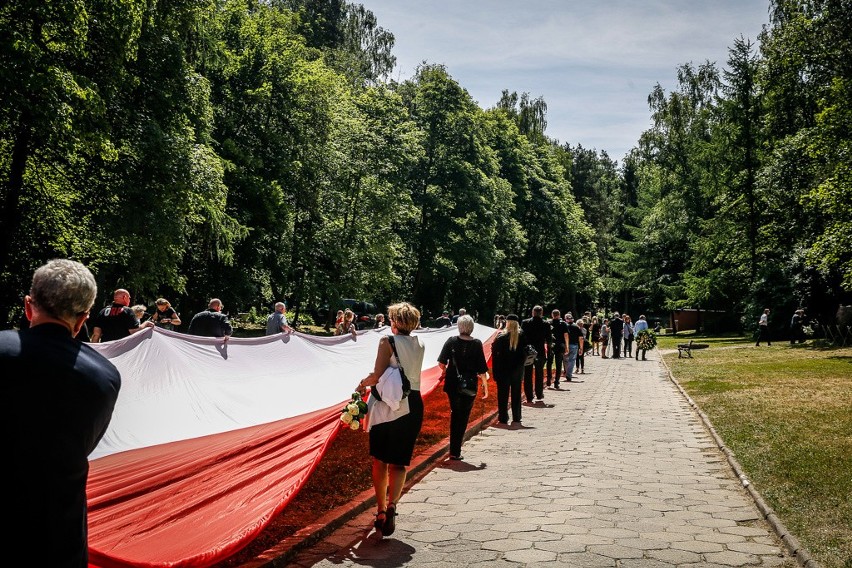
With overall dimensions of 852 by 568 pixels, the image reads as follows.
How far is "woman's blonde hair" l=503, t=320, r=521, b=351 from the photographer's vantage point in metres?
13.8

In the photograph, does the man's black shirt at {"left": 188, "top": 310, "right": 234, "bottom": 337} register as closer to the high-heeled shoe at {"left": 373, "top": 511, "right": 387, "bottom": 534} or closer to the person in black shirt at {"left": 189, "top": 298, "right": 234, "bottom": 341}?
the person in black shirt at {"left": 189, "top": 298, "right": 234, "bottom": 341}

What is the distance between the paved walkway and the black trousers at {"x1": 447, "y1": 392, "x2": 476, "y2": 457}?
0.32m

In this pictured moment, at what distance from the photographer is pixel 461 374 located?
36.2ft

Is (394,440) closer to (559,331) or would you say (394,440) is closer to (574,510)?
(574,510)

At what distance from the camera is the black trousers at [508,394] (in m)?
14.3

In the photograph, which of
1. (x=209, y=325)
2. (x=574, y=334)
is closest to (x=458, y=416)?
(x=209, y=325)

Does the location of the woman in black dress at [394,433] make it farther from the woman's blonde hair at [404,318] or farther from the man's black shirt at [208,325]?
the man's black shirt at [208,325]

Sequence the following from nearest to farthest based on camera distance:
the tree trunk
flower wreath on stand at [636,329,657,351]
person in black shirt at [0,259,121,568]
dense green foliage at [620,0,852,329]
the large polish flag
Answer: person in black shirt at [0,259,121,568] < the large polish flag < the tree trunk < dense green foliage at [620,0,852,329] < flower wreath on stand at [636,329,657,351]

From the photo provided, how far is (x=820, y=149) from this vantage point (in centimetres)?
3241

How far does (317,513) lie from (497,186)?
4554cm

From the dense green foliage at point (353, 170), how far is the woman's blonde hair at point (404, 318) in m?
13.8

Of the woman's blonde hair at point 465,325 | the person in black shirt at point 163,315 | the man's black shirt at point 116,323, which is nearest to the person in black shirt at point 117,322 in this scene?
the man's black shirt at point 116,323

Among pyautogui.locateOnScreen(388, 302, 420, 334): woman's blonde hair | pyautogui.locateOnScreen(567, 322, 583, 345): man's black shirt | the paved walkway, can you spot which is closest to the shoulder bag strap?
pyautogui.locateOnScreen(388, 302, 420, 334): woman's blonde hair

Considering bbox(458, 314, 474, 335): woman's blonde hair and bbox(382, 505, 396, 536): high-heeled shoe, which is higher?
bbox(458, 314, 474, 335): woman's blonde hair
